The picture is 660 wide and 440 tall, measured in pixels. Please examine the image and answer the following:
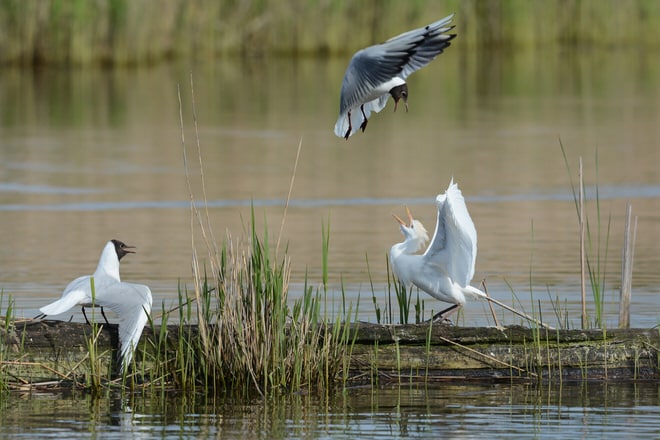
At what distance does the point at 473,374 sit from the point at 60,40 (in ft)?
80.7

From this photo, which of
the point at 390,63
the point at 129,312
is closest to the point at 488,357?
the point at 390,63

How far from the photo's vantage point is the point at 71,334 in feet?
24.2

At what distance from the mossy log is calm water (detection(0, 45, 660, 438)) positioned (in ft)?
0.65

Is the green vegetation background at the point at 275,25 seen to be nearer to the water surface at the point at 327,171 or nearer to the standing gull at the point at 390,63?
the water surface at the point at 327,171

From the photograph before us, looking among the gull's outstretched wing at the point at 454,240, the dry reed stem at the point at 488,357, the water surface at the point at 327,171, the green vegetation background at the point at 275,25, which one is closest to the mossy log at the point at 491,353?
the dry reed stem at the point at 488,357

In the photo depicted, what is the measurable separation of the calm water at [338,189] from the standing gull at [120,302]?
13.2 inches

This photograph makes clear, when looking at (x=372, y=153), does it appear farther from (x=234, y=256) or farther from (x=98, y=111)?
(x=234, y=256)

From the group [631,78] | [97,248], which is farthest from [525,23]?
[97,248]

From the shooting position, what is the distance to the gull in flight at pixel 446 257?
7.60m

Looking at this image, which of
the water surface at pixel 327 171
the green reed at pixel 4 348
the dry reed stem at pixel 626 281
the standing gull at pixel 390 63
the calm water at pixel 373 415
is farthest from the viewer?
the water surface at pixel 327 171

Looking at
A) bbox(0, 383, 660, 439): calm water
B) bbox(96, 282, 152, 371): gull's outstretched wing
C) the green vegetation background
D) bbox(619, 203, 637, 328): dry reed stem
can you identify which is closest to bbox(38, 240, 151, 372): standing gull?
bbox(96, 282, 152, 371): gull's outstretched wing

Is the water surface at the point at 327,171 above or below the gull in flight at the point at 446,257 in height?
above

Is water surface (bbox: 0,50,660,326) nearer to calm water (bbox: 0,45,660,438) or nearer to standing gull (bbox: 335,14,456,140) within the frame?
calm water (bbox: 0,45,660,438)

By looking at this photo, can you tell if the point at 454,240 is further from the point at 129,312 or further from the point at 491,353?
the point at 129,312
